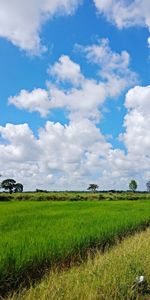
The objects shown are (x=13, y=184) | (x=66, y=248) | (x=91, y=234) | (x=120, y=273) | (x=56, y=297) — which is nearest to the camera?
(x=56, y=297)

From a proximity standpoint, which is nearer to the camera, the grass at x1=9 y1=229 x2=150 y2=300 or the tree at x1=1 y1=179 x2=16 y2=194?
the grass at x1=9 y1=229 x2=150 y2=300

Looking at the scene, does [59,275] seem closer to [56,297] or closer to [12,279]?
[12,279]

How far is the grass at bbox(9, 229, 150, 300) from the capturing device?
5574 mm

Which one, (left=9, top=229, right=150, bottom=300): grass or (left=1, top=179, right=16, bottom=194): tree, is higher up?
(left=1, top=179, right=16, bottom=194): tree

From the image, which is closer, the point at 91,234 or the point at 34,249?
the point at 34,249

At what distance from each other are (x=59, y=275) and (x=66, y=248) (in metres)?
1.24

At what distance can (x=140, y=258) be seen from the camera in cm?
743

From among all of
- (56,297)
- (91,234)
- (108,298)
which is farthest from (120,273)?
(91,234)

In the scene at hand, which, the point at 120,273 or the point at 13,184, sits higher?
the point at 13,184

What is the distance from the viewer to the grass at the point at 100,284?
5.57 m

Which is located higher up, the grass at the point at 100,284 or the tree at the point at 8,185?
the tree at the point at 8,185

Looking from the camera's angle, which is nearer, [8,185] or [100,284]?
[100,284]

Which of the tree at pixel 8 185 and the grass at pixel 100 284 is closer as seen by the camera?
the grass at pixel 100 284

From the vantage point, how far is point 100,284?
19.3 ft
